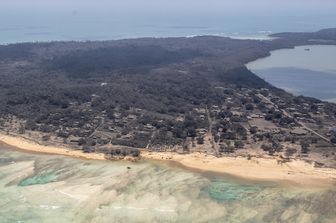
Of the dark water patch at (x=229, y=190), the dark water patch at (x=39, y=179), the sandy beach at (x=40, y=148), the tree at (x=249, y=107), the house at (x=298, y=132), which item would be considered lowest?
the dark water patch at (x=229, y=190)

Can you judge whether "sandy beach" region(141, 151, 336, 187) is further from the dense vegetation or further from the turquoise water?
the turquoise water

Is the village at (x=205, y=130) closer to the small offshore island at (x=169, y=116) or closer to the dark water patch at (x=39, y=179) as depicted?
the small offshore island at (x=169, y=116)

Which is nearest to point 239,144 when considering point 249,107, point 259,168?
point 259,168

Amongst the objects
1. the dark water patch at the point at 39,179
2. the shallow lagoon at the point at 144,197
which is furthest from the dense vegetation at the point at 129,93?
the dark water patch at the point at 39,179

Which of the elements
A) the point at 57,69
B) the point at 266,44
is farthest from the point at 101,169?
the point at 266,44

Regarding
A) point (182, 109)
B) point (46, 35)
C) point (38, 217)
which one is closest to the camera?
point (38, 217)

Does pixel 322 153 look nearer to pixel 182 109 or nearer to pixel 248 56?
pixel 182 109
